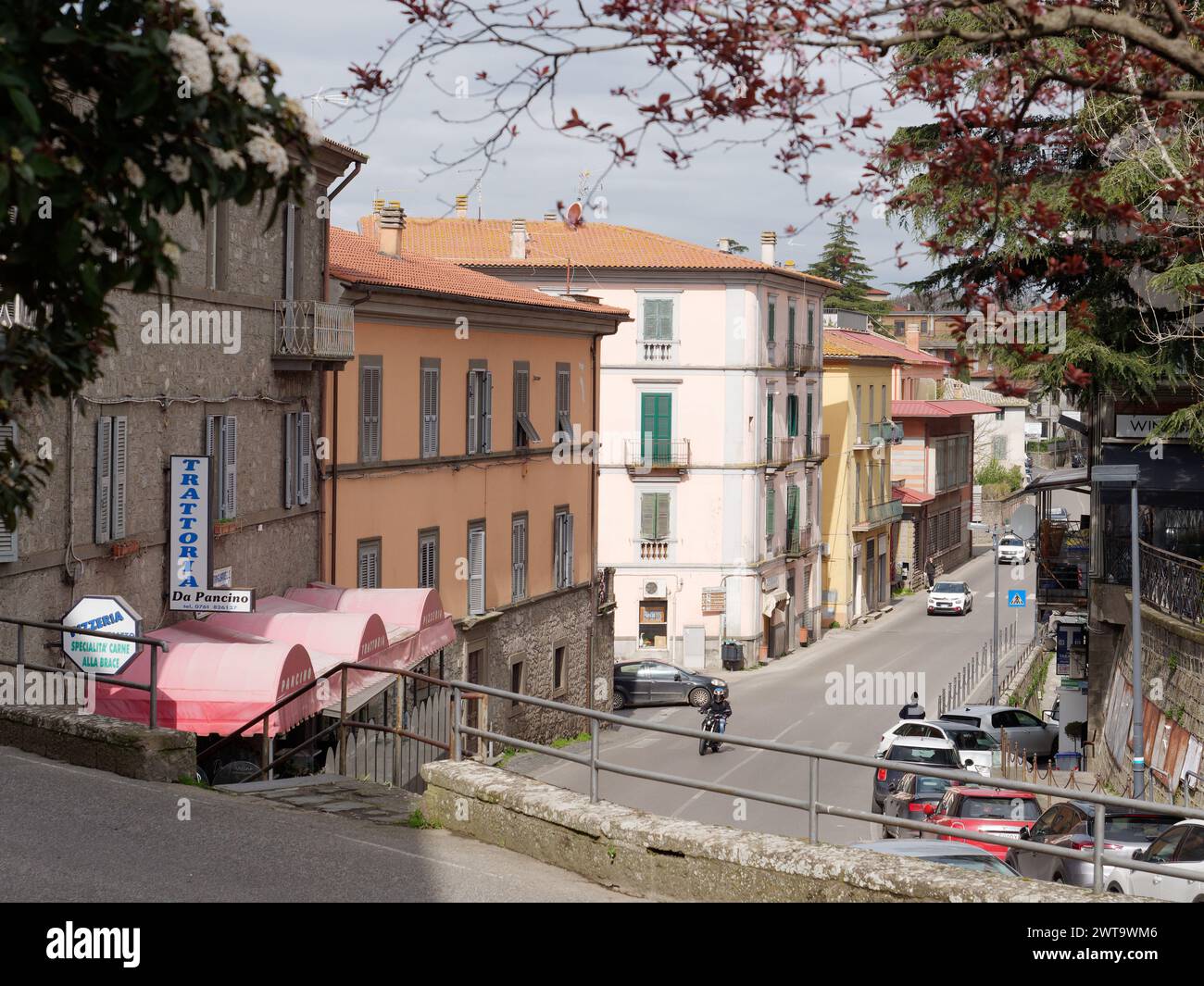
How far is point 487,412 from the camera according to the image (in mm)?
33781

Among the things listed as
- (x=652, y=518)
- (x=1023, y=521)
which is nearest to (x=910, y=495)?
(x=652, y=518)

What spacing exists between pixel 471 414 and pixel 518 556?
169 inches

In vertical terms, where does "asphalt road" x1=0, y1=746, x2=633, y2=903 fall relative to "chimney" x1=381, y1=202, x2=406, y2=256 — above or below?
below

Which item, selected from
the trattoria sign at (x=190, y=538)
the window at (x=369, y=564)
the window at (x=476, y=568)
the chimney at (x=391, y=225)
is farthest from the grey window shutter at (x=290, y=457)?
the chimney at (x=391, y=225)

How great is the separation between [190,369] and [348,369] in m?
6.26

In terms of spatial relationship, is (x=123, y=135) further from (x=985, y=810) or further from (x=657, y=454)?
(x=657, y=454)

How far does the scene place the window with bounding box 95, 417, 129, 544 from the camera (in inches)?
732

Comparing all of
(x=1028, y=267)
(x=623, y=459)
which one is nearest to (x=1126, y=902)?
(x=1028, y=267)

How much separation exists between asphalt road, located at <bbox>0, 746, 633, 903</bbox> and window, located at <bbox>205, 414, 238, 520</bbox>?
1132 cm

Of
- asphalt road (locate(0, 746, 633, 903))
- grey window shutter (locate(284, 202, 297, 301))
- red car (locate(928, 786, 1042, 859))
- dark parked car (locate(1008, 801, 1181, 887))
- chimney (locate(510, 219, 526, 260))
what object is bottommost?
red car (locate(928, 786, 1042, 859))

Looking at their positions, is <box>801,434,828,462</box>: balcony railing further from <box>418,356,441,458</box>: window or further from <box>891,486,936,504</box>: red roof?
<box>418,356,441,458</box>: window

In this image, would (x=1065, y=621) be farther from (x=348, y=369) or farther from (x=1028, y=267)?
(x=348, y=369)

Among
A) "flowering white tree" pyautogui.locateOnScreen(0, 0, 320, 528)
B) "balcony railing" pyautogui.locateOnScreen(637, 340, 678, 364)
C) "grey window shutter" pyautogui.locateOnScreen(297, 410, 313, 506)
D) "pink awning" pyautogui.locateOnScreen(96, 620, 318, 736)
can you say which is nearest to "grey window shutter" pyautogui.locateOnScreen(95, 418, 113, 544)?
"pink awning" pyautogui.locateOnScreen(96, 620, 318, 736)

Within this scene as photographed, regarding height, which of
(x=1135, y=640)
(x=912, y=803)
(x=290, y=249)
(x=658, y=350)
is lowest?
(x=912, y=803)
